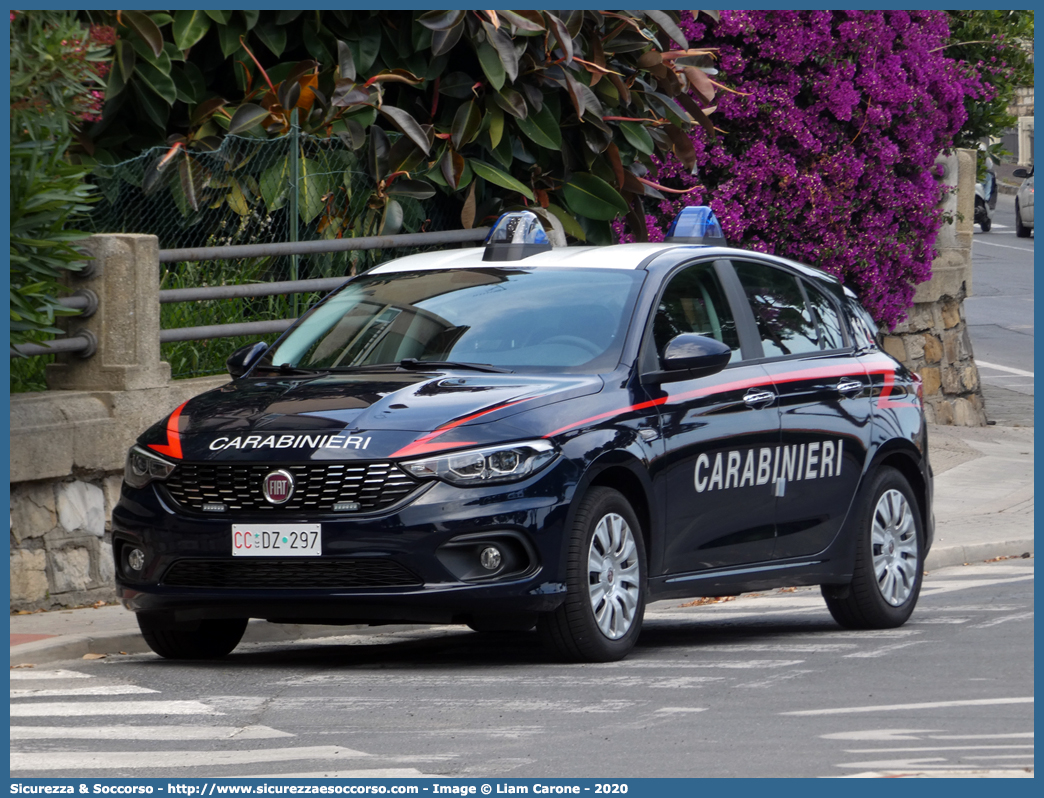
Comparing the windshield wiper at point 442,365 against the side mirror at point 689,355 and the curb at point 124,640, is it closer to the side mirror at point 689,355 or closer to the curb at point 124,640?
the side mirror at point 689,355

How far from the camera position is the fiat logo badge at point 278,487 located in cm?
726

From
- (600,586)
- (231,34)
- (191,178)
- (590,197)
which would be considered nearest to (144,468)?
(600,586)

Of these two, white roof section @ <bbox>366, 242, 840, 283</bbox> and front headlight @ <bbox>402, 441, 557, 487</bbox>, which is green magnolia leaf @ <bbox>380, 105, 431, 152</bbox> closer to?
white roof section @ <bbox>366, 242, 840, 283</bbox>

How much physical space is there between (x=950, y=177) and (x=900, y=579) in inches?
455

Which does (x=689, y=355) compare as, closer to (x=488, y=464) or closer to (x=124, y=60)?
(x=488, y=464)

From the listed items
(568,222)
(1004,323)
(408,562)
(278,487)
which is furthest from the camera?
(1004,323)

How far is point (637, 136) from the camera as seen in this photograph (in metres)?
14.2

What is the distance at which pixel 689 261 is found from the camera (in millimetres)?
8656

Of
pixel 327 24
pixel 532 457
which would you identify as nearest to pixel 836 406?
pixel 532 457

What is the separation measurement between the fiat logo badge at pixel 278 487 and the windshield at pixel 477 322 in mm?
1042

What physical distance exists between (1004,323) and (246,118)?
21426 mm

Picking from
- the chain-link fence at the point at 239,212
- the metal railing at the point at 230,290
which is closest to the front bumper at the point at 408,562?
the metal railing at the point at 230,290

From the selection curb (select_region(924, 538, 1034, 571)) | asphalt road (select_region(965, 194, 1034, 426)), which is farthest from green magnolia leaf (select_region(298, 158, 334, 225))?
asphalt road (select_region(965, 194, 1034, 426))

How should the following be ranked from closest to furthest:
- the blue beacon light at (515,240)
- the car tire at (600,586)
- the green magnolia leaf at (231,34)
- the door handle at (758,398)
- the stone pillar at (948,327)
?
the car tire at (600,586) < the door handle at (758,398) < the blue beacon light at (515,240) < the green magnolia leaf at (231,34) < the stone pillar at (948,327)
